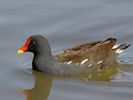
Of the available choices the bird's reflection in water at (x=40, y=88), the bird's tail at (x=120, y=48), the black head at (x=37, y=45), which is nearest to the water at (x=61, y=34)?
the bird's reflection in water at (x=40, y=88)

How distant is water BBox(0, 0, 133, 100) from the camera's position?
431 inches

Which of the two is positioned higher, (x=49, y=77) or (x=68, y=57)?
(x=68, y=57)

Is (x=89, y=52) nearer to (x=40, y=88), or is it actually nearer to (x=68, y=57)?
(x=68, y=57)

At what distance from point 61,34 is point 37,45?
5.54ft

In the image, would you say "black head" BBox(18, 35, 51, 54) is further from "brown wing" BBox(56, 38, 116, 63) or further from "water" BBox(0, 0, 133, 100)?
"water" BBox(0, 0, 133, 100)

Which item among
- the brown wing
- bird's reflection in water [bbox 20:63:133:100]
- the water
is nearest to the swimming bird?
the brown wing

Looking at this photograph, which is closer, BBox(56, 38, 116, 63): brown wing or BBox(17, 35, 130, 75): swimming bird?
BBox(17, 35, 130, 75): swimming bird

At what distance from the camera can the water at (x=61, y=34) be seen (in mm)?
10938

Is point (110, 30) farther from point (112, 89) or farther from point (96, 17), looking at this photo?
point (112, 89)

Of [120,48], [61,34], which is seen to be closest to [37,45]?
[61,34]

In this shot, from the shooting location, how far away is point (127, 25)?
13.7 meters

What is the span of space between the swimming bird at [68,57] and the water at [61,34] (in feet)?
0.87

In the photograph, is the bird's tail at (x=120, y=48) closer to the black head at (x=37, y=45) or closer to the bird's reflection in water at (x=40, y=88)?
the black head at (x=37, y=45)

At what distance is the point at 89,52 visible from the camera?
39.9 ft
